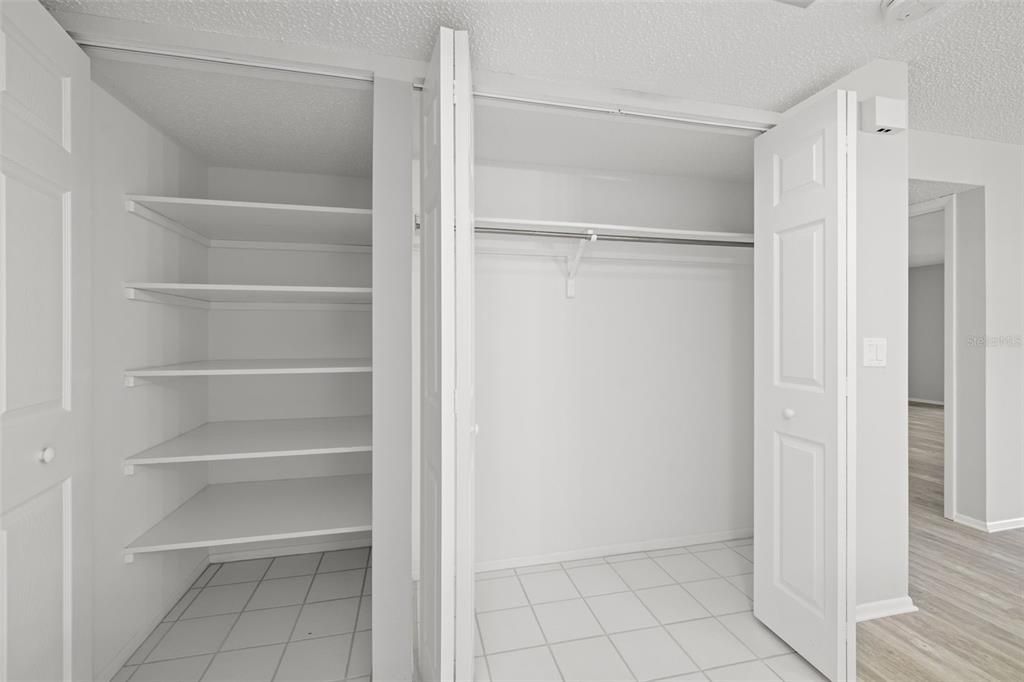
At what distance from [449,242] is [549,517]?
191cm

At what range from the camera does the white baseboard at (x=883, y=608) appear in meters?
2.09

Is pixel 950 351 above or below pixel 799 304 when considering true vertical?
below

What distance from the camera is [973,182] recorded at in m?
2.87

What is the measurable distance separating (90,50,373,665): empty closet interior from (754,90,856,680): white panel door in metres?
1.66

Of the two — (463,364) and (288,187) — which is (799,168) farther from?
(288,187)

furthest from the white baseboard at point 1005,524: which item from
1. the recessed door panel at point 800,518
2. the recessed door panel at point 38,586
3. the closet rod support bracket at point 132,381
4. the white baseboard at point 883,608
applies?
the closet rod support bracket at point 132,381

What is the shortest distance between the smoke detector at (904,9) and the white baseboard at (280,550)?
3.31 m

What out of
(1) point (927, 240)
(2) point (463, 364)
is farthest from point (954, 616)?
(1) point (927, 240)

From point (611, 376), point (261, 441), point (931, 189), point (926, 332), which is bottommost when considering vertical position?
point (261, 441)

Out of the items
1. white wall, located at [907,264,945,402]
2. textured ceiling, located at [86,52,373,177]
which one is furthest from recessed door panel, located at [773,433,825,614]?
white wall, located at [907,264,945,402]

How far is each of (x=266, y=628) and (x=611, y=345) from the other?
7.09 ft

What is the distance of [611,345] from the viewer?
2814 mm

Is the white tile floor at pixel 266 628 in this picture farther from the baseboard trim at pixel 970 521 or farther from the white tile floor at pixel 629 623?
the baseboard trim at pixel 970 521

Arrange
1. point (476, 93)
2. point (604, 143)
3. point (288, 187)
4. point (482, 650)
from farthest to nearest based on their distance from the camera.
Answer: point (288, 187) < point (604, 143) < point (482, 650) < point (476, 93)
